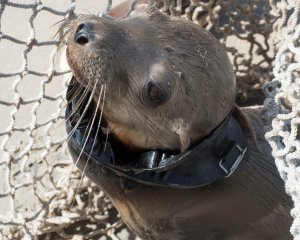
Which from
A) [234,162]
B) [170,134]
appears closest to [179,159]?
[170,134]

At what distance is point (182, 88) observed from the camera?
1757mm

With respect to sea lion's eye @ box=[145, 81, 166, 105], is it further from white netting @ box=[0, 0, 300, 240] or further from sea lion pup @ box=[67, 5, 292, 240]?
white netting @ box=[0, 0, 300, 240]

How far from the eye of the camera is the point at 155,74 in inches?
A: 67.6

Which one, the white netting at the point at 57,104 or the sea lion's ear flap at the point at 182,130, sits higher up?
the sea lion's ear flap at the point at 182,130

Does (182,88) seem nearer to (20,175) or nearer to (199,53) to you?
(199,53)

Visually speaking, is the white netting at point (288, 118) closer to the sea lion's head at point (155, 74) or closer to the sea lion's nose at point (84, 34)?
the sea lion's head at point (155, 74)

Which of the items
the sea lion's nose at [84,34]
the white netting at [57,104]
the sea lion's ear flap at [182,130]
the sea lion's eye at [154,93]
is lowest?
the white netting at [57,104]

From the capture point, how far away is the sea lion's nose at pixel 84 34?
1.68 meters

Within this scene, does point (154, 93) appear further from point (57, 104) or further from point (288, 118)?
point (57, 104)

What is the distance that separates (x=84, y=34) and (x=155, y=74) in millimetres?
227

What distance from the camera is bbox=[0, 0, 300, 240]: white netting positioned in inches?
85.4

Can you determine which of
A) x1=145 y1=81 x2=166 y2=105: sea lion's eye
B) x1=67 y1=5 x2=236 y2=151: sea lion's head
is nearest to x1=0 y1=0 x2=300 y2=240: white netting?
x1=67 y1=5 x2=236 y2=151: sea lion's head

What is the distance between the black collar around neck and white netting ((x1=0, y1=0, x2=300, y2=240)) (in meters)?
0.17

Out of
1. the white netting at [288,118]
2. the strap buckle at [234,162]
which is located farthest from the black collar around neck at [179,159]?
the white netting at [288,118]
